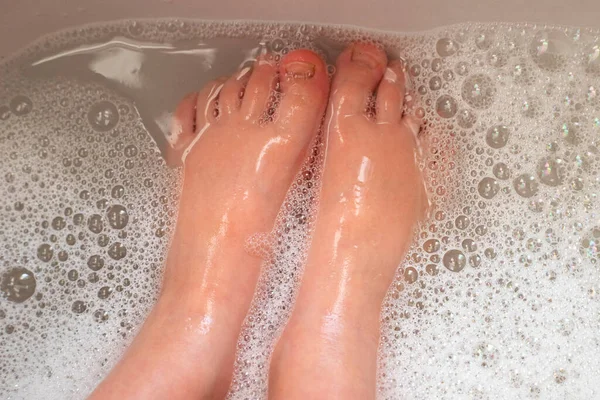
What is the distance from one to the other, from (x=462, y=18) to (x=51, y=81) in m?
0.68

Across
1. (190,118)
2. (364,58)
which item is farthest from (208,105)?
(364,58)

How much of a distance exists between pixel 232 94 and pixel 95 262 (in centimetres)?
35

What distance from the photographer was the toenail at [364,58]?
2.98 ft

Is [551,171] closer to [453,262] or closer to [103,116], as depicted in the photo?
[453,262]

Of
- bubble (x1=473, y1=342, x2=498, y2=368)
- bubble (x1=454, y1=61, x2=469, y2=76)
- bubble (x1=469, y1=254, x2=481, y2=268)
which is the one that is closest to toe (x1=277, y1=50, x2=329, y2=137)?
bubble (x1=454, y1=61, x2=469, y2=76)

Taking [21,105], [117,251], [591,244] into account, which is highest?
[21,105]

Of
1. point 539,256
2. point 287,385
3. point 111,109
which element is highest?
point 111,109

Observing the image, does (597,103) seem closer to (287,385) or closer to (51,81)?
(287,385)

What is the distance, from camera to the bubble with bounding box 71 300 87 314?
0.91 meters

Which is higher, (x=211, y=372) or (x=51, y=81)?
(x=51, y=81)

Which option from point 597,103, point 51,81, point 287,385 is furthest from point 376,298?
point 51,81

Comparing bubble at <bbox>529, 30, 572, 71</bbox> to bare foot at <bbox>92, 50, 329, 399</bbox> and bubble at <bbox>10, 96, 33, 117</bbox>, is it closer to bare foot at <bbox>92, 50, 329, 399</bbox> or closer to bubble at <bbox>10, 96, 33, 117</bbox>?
bare foot at <bbox>92, 50, 329, 399</bbox>

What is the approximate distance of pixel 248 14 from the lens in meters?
0.92

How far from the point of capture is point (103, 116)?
95cm
